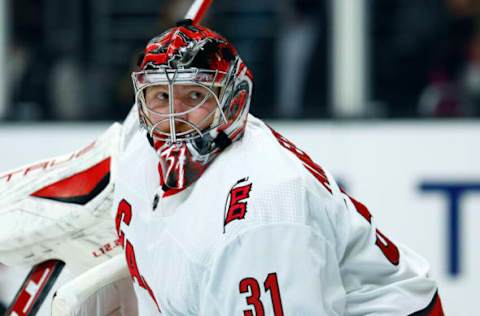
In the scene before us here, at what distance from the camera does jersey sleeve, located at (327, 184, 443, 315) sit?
2127mm

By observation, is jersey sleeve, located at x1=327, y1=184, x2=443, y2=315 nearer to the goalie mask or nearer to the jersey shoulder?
the jersey shoulder

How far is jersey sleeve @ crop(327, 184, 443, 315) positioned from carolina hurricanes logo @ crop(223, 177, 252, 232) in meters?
0.15

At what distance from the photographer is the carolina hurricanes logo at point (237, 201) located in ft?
6.71

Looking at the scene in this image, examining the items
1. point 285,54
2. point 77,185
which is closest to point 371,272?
point 77,185

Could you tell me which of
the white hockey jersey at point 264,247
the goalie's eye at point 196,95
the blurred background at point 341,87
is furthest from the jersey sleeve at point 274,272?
the blurred background at point 341,87

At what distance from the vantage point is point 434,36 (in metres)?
4.83

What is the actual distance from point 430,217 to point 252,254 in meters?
2.45

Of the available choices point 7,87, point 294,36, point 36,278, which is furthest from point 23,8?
point 36,278

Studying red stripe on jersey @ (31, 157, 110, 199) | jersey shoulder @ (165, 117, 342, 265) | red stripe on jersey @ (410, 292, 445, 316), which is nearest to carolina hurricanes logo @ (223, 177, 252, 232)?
jersey shoulder @ (165, 117, 342, 265)

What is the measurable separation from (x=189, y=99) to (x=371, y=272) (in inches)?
18.5

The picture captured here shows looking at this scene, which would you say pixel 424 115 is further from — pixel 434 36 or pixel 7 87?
pixel 7 87

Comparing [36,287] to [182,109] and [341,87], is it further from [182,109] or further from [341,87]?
[341,87]

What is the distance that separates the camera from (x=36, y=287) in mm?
2537

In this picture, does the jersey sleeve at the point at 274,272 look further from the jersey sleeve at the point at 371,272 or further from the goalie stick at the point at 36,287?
the goalie stick at the point at 36,287
